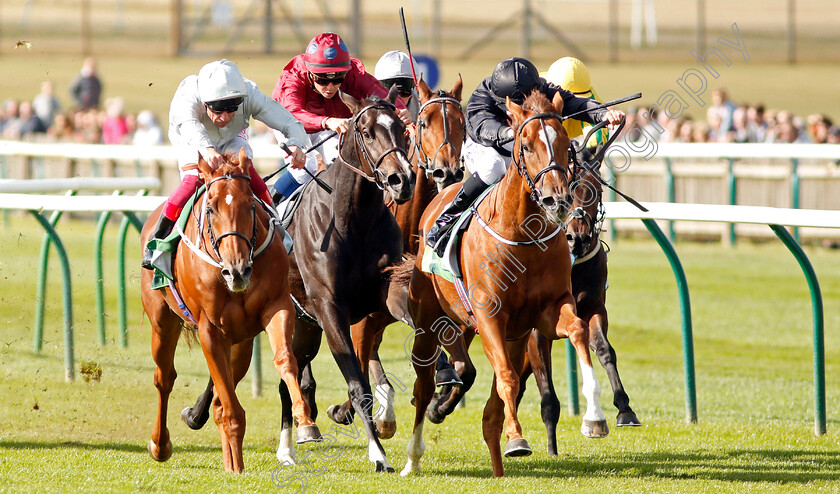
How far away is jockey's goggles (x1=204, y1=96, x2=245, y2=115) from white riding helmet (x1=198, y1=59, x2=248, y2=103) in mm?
33

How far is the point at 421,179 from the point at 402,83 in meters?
0.89

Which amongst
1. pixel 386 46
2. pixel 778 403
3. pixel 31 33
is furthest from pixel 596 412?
pixel 31 33

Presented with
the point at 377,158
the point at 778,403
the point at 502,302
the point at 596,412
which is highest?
the point at 377,158

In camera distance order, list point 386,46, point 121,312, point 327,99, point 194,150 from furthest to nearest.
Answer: point 386,46 < point 121,312 < point 327,99 < point 194,150

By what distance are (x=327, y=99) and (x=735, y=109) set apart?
35.3 ft

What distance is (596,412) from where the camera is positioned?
5.29 metres

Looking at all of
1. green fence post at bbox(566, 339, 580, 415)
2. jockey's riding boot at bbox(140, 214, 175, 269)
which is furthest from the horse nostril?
green fence post at bbox(566, 339, 580, 415)

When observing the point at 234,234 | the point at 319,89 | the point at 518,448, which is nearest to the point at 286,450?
the point at 234,234

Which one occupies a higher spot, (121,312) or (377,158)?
(377,158)

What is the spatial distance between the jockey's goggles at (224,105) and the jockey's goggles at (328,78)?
35.6 inches

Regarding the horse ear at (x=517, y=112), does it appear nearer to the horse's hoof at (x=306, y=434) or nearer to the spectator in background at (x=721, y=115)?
the horse's hoof at (x=306, y=434)

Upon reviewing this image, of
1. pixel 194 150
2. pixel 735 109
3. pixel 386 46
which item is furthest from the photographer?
pixel 386 46

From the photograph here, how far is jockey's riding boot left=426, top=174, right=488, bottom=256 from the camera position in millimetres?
6059

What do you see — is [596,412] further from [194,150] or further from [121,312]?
[121,312]
